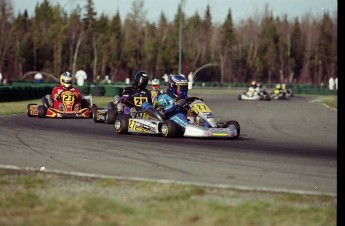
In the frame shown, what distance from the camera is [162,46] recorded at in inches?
3580

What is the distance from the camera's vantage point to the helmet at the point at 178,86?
13.0 metres

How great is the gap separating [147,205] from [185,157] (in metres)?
3.28

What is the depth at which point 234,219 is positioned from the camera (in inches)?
211

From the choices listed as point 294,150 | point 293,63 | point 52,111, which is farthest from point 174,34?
point 294,150

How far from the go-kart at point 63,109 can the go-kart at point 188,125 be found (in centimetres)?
430

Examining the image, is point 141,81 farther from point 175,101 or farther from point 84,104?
point 84,104

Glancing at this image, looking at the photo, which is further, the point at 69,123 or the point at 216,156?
the point at 69,123

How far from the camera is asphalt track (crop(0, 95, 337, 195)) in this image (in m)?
7.31

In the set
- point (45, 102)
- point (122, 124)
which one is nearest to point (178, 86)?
point (122, 124)

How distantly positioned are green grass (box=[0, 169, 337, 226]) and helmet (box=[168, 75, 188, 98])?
6238 millimetres

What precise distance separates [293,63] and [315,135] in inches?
3401

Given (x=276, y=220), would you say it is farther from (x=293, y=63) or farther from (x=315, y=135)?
(x=293, y=63)

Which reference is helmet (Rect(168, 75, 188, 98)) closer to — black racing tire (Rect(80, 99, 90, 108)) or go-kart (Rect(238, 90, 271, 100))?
black racing tire (Rect(80, 99, 90, 108))

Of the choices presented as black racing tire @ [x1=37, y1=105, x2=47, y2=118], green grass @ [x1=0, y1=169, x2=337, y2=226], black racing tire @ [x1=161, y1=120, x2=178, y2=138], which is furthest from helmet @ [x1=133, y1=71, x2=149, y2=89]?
green grass @ [x1=0, y1=169, x2=337, y2=226]
